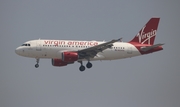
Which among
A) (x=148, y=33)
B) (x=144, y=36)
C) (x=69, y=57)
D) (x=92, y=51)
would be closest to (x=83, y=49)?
(x=92, y=51)

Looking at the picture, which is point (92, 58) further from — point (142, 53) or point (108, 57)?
point (142, 53)

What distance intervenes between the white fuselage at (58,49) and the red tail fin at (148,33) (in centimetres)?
484

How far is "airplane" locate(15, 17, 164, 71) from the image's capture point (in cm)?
7319

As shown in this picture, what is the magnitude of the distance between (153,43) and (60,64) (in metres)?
18.1

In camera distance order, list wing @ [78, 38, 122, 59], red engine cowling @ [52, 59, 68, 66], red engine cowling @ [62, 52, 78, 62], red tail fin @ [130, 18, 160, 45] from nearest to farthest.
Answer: red engine cowling @ [62, 52, 78, 62] < wing @ [78, 38, 122, 59] < red engine cowling @ [52, 59, 68, 66] < red tail fin @ [130, 18, 160, 45]

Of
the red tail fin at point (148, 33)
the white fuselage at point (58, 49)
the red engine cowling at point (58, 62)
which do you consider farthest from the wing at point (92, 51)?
the red tail fin at point (148, 33)

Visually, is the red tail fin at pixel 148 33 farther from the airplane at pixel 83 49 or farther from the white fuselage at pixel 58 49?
the white fuselage at pixel 58 49

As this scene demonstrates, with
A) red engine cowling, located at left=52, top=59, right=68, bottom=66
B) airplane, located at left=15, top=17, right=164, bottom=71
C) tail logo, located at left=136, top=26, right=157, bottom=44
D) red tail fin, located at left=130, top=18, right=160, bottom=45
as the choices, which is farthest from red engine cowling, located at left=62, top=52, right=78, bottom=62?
tail logo, located at left=136, top=26, right=157, bottom=44

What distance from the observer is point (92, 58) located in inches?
3014

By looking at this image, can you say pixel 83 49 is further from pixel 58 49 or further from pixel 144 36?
pixel 144 36

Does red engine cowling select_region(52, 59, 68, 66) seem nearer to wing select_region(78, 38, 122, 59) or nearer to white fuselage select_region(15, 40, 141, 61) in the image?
white fuselage select_region(15, 40, 141, 61)

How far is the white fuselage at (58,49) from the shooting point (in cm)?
7319

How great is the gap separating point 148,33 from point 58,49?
19058 mm

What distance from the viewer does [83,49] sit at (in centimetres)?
7400
